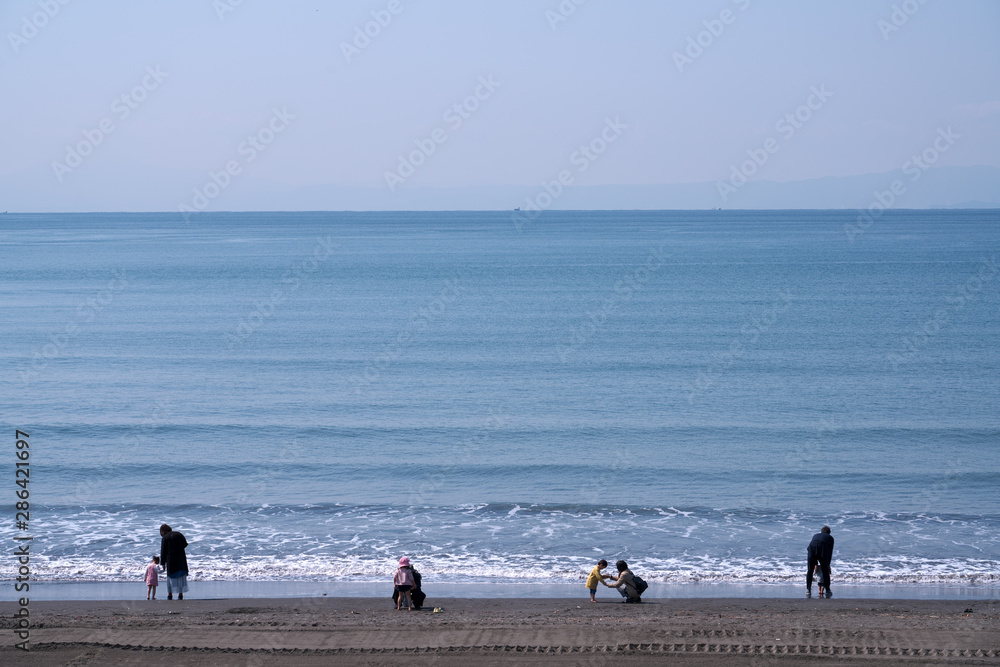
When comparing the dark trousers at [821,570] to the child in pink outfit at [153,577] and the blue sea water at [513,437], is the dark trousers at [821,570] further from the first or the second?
the child in pink outfit at [153,577]

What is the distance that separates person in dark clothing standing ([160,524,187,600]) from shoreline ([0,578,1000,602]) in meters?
0.49

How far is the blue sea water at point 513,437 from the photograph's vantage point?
723 inches

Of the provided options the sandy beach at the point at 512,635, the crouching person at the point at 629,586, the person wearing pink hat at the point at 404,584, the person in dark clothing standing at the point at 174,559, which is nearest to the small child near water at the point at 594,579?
the crouching person at the point at 629,586

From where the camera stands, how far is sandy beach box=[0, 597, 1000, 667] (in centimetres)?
1139

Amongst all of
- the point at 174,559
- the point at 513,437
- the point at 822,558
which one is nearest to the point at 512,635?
the point at 822,558

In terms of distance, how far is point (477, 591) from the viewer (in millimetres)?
16203

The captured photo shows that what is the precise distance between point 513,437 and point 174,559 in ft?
43.1

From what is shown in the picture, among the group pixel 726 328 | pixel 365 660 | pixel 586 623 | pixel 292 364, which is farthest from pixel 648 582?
pixel 726 328

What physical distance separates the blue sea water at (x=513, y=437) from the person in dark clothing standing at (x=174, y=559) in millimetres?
1782

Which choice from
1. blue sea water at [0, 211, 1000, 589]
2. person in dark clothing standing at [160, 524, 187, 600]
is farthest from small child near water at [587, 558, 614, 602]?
person in dark clothing standing at [160, 524, 187, 600]

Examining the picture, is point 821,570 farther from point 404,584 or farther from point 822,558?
point 404,584

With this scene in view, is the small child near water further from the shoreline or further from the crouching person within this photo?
the shoreline

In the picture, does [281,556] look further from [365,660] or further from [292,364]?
[292,364]

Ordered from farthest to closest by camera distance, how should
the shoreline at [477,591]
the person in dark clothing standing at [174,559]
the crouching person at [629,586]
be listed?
the shoreline at [477,591]
the person in dark clothing standing at [174,559]
the crouching person at [629,586]
